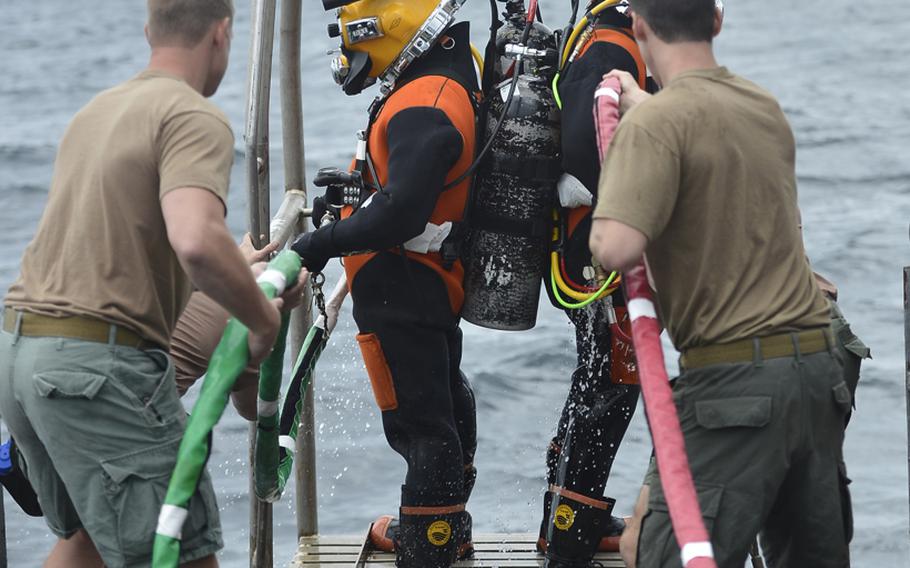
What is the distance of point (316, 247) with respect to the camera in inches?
185

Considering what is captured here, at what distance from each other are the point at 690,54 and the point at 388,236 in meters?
1.27

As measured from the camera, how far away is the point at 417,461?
498 cm

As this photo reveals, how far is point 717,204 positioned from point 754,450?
56 centimetres

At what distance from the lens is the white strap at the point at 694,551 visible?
10.4 feet


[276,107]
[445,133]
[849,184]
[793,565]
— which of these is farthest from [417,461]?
[276,107]

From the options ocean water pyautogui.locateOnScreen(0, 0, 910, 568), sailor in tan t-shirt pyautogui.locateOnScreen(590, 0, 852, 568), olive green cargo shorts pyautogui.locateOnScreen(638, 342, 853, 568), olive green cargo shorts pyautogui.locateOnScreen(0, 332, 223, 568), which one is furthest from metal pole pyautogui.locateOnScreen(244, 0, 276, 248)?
ocean water pyautogui.locateOnScreen(0, 0, 910, 568)

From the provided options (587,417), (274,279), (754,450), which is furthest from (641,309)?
(587,417)

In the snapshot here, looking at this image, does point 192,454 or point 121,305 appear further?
point 121,305

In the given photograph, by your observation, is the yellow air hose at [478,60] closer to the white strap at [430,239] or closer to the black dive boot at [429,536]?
the white strap at [430,239]

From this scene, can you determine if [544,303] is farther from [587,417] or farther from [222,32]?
[222,32]

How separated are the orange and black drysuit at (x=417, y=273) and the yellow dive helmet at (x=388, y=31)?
0.21 feet

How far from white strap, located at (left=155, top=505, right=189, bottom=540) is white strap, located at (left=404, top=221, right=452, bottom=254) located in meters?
1.60

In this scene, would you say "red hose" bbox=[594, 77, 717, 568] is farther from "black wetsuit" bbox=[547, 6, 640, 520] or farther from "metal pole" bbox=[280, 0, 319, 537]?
"metal pole" bbox=[280, 0, 319, 537]

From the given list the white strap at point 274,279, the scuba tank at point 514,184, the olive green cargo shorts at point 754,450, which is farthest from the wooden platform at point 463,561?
the white strap at point 274,279
